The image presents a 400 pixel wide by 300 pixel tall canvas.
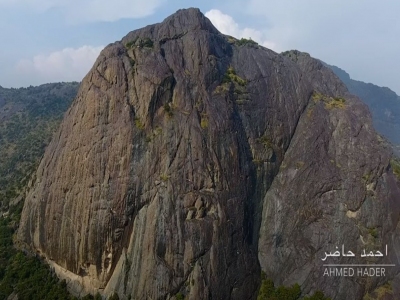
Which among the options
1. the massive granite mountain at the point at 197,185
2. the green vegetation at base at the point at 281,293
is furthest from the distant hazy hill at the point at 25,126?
the green vegetation at base at the point at 281,293

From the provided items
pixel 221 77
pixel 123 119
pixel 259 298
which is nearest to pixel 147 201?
pixel 123 119

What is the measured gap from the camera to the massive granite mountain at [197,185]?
4100cm

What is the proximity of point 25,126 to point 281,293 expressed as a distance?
4450 inches

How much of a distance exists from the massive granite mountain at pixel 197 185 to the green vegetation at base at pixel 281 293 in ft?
3.27

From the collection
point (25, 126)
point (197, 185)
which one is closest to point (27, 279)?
point (197, 185)

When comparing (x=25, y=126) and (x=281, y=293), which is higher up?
(x=25, y=126)

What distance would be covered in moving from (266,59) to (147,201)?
29594 mm

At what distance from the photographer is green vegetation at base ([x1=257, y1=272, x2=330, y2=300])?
41.3 metres

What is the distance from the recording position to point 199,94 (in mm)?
47281

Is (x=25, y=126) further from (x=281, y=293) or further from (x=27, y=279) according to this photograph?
(x=281, y=293)

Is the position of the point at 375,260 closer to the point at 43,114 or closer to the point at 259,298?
the point at 259,298

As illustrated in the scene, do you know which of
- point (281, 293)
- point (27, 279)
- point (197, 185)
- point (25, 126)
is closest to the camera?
point (281, 293)

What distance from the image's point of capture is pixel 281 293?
41812 millimetres

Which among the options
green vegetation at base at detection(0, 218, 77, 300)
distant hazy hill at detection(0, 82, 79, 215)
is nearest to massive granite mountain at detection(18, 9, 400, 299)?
green vegetation at base at detection(0, 218, 77, 300)
